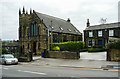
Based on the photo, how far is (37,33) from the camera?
3525cm

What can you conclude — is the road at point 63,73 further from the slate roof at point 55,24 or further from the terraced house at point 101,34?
the terraced house at point 101,34

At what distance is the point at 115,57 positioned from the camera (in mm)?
16484

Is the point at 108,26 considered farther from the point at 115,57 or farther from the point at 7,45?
the point at 7,45

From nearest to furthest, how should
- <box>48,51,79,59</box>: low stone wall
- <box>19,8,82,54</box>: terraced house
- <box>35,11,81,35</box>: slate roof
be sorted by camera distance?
<box>48,51,79,59</box>: low stone wall, <box>19,8,82,54</box>: terraced house, <box>35,11,81,35</box>: slate roof

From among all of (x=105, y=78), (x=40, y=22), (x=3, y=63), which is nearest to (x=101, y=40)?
(x=40, y=22)

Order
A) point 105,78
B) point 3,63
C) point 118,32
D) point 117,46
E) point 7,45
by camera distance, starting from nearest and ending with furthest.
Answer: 1. point 105,78
2. point 117,46
3. point 3,63
4. point 118,32
5. point 7,45

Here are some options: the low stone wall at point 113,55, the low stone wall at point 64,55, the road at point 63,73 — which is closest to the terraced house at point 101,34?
the low stone wall at point 64,55

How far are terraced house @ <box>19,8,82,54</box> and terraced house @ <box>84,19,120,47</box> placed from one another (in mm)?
6512

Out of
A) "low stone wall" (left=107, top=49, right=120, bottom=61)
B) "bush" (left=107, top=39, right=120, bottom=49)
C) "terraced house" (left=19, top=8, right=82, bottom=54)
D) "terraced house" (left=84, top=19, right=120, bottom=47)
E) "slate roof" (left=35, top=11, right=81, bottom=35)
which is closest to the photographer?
"bush" (left=107, top=39, right=120, bottom=49)

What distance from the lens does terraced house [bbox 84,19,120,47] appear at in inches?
1280

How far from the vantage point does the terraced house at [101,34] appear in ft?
107

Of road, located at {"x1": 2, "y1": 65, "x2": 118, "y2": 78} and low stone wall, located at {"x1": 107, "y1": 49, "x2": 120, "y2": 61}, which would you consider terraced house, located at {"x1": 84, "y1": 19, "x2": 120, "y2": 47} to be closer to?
low stone wall, located at {"x1": 107, "y1": 49, "x2": 120, "y2": 61}

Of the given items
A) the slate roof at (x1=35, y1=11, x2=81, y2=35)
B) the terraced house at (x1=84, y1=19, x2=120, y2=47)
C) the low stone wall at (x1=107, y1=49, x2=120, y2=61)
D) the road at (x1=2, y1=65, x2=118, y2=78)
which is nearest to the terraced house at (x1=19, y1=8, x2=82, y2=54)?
the slate roof at (x1=35, y1=11, x2=81, y2=35)

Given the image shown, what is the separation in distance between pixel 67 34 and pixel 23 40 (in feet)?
43.7
